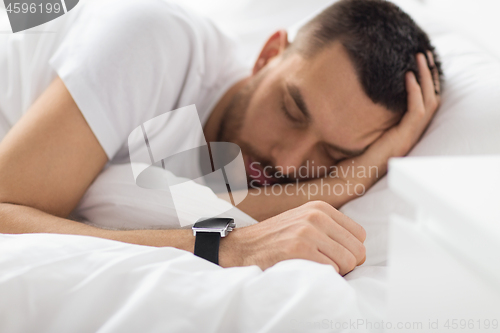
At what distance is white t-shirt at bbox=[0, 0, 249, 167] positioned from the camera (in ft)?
2.42

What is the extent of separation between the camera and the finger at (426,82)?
869 mm

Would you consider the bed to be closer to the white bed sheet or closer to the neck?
the white bed sheet

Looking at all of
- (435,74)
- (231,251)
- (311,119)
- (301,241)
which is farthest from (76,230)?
(435,74)

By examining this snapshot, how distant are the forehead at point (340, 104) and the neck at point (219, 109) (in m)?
0.21

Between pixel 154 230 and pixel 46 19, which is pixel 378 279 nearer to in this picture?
pixel 154 230

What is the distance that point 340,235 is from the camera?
58cm

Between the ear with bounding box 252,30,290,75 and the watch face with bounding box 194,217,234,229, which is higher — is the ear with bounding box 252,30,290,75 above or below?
above

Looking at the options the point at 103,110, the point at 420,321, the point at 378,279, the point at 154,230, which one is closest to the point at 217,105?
the point at 103,110

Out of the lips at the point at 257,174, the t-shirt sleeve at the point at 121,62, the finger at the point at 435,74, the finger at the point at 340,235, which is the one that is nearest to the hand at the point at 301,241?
the finger at the point at 340,235

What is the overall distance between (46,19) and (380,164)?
775 millimetres

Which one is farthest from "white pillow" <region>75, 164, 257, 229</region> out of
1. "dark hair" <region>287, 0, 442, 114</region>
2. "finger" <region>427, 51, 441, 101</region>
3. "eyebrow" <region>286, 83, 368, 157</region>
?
"finger" <region>427, 51, 441, 101</region>

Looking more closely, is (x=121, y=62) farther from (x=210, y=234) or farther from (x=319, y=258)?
(x=319, y=258)

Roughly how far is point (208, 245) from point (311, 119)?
36 centimetres

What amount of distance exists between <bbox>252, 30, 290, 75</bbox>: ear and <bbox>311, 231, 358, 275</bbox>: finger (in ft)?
1.94
